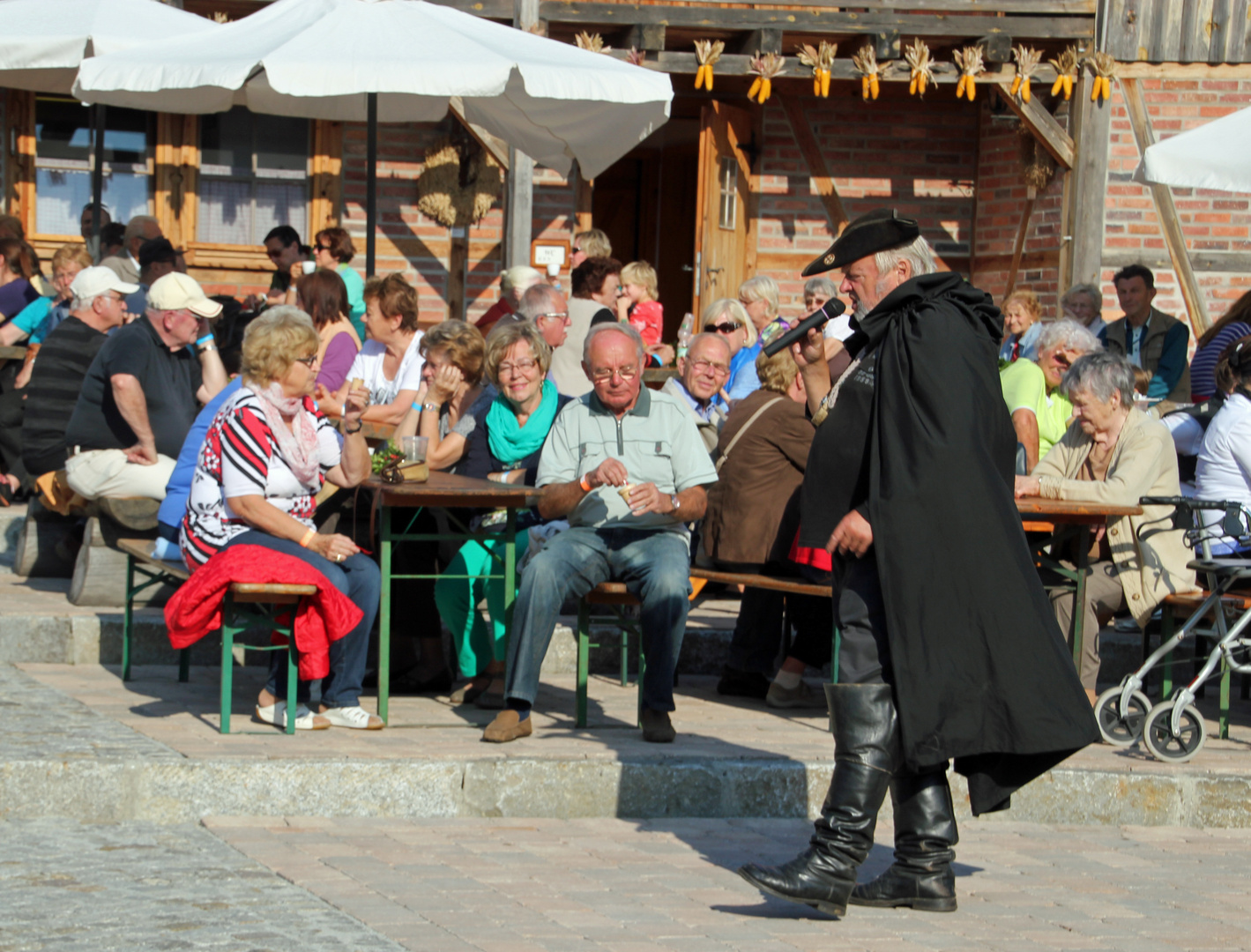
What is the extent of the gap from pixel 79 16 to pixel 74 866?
5.99 metres

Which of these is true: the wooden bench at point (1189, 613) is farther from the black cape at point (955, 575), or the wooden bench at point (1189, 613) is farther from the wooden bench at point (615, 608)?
the black cape at point (955, 575)

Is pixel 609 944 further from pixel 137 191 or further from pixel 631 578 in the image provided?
pixel 137 191

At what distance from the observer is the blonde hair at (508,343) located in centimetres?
637

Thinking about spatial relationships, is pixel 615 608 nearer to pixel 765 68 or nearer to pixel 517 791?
pixel 517 791

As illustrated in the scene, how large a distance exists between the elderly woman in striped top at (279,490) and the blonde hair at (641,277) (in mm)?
4398

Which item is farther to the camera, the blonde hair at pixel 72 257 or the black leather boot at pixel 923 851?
the blonde hair at pixel 72 257

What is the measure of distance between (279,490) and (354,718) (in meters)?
0.83

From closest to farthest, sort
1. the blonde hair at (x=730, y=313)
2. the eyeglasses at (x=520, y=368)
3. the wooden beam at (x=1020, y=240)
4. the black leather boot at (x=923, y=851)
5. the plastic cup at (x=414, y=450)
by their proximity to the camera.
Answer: the black leather boot at (x=923, y=851), the plastic cup at (x=414, y=450), the eyeglasses at (x=520, y=368), the blonde hair at (x=730, y=313), the wooden beam at (x=1020, y=240)

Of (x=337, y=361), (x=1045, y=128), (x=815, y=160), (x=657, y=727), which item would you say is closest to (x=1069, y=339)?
(x=657, y=727)

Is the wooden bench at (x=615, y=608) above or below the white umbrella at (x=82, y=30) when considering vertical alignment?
below

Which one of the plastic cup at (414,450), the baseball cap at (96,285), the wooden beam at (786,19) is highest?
the wooden beam at (786,19)

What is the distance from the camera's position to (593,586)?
5.72m

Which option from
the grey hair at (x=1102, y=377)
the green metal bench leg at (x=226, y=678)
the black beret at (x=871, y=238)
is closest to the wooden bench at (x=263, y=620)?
the green metal bench leg at (x=226, y=678)

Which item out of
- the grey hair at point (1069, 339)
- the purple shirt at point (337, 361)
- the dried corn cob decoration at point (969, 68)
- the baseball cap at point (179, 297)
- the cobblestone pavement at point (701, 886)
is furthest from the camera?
the dried corn cob decoration at point (969, 68)
